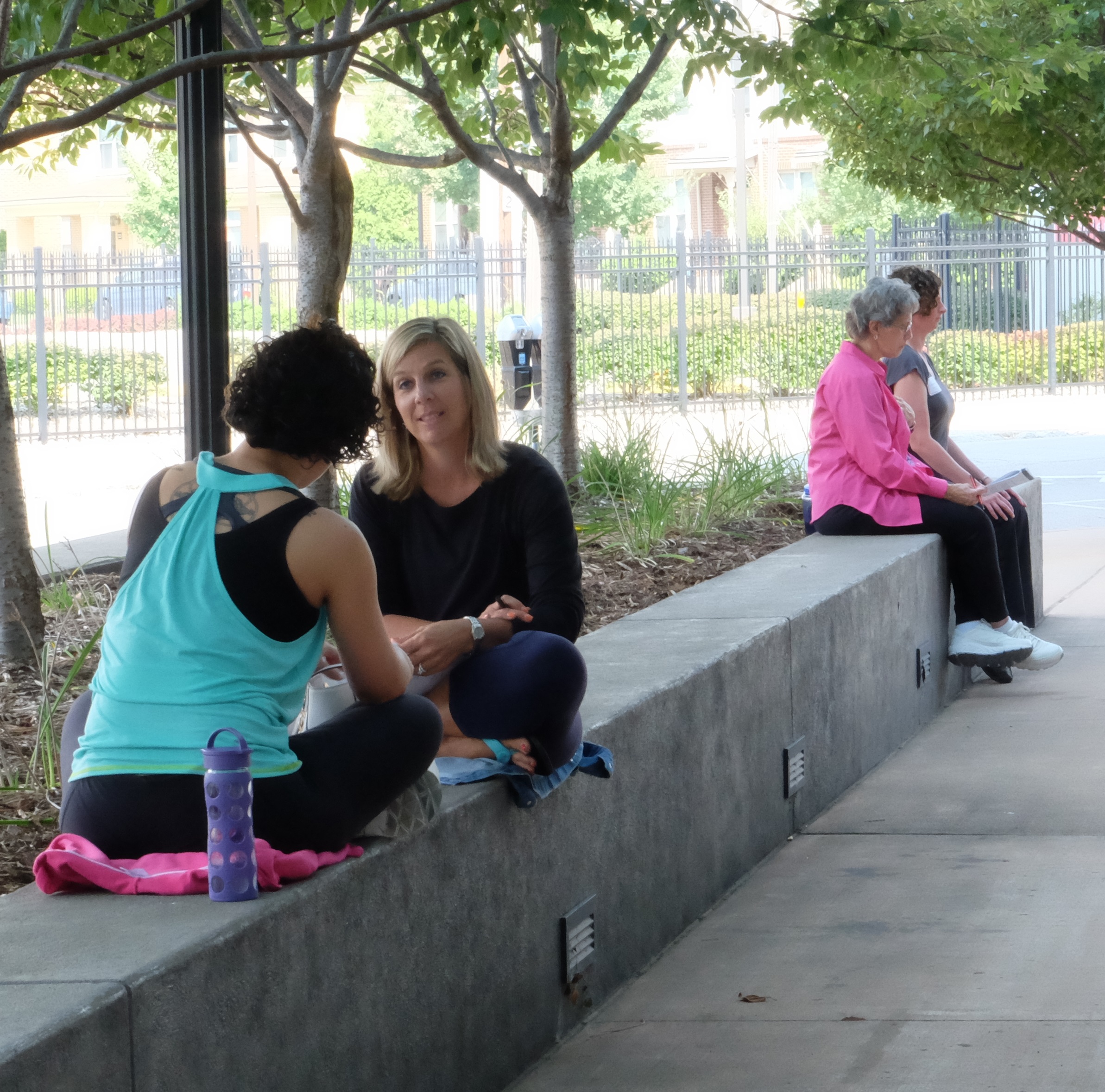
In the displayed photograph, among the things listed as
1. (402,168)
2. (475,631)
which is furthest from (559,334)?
(402,168)

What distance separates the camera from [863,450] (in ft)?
22.3

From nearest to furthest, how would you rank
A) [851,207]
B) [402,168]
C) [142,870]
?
[142,870]
[402,168]
[851,207]

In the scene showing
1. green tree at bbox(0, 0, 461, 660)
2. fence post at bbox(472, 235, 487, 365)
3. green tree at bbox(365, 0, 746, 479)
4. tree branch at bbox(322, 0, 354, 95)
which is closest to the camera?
green tree at bbox(0, 0, 461, 660)

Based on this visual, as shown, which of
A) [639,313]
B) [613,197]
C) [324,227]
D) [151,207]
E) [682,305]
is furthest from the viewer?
[613,197]

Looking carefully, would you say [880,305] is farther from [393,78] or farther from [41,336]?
[41,336]

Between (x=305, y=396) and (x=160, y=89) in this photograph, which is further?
(x=160, y=89)

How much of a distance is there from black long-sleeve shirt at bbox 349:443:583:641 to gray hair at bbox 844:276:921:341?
3208mm

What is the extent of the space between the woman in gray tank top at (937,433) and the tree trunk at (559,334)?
5.83 feet

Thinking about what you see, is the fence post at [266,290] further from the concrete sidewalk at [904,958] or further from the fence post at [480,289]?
the concrete sidewalk at [904,958]

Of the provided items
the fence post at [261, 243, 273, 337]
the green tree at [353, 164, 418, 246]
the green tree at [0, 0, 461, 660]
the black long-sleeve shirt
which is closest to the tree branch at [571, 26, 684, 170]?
the green tree at [0, 0, 461, 660]

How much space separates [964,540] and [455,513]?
3.77 metres

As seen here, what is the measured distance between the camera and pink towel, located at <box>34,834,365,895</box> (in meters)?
2.56

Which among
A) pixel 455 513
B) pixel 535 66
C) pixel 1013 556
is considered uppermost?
pixel 535 66

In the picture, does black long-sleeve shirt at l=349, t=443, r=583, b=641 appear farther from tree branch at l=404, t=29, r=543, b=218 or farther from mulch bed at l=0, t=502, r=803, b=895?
tree branch at l=404, t=29, r=543, b=218
